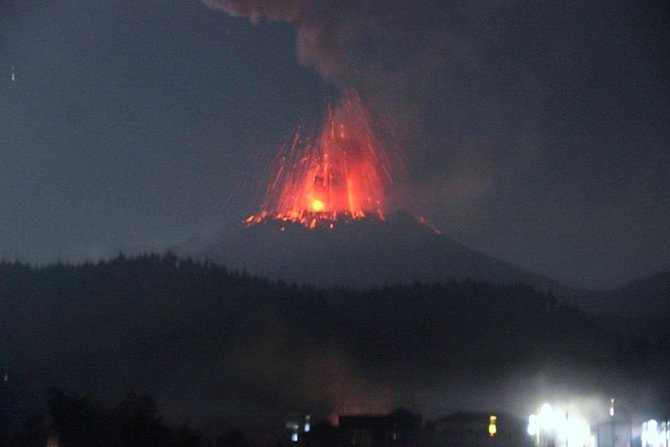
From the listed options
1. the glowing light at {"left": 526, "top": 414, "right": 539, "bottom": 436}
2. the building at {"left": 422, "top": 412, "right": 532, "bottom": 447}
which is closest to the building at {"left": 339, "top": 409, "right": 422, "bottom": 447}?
the building at {"left": 422, "top": 412, "right": 532, "bottom": 447}

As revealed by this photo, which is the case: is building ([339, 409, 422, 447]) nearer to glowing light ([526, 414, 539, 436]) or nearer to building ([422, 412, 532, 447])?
building ([422, 412, 532, 447])

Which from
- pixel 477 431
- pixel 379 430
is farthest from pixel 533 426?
pixel 379 430

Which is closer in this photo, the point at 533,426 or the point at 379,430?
the point at 533,426

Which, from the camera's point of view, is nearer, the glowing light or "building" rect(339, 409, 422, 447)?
the glowing light

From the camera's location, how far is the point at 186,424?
21.8 metres

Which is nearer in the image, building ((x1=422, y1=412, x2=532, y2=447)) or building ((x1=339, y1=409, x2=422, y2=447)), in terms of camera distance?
building ((x1=422, y1=412, x2=532, y2=447))

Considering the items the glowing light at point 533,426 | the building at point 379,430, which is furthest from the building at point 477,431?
the building at point 379,430

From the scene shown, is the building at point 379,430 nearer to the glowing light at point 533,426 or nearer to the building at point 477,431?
the building at point 477,431

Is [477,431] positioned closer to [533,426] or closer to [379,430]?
[533,426]

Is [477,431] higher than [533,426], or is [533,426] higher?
[533,426]

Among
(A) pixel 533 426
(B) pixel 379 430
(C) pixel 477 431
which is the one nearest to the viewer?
(A) pixel 533 426

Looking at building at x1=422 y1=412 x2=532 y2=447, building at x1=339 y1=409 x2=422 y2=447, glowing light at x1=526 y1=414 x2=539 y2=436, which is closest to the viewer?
glowing light at x1=526 y1=414 x2=539 y2=436

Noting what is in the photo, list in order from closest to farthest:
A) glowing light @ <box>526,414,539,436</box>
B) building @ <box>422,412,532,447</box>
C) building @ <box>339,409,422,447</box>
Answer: glowing light @ <box>526,414,539,436</box> < building @ <box>422,412,532,447</box> < building @ <box>339,409,422,447</box>

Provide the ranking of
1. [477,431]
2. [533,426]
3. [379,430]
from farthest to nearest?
[379,430]
[477,431]
[533,426]
